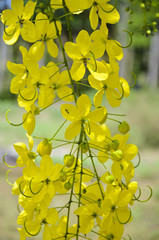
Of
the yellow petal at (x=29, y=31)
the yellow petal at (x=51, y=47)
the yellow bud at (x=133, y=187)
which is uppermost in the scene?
the yellow petal at (x=29, y=31)

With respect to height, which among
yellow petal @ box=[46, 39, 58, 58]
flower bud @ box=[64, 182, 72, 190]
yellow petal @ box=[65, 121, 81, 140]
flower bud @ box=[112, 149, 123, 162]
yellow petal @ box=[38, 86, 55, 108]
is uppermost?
yellow petal @ box=[46, 39, 58, 58]

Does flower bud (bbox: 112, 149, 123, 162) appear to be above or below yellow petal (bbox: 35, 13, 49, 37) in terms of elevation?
→ below

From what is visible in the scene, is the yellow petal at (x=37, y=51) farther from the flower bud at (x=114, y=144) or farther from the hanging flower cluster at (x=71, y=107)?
the flower bud at (x=114, y=144)

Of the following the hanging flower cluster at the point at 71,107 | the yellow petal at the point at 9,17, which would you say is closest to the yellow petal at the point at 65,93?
the hanging flower cluster at the point at 71,107

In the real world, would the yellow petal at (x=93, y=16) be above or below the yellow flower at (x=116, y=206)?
above

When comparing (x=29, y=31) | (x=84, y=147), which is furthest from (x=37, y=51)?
(x=84, y=147)

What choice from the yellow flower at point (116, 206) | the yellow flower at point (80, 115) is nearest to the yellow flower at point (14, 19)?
the yellow flower at point (80, 115)

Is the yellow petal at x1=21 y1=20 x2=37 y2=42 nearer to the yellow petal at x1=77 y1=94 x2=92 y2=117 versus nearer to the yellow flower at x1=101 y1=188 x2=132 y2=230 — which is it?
the yellow petal at x1=77 y1=94 x2=92 y2=117

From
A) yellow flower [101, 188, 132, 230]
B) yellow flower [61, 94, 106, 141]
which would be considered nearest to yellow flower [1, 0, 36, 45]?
yellow flower [61, 94, 106, 141]

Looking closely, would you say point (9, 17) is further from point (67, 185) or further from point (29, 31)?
point (67, 185)
